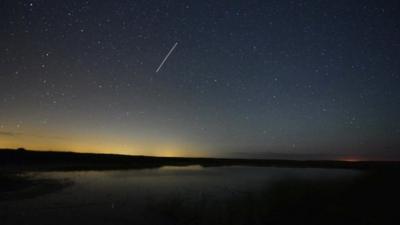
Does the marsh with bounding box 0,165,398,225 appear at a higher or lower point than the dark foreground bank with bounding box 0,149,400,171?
lower

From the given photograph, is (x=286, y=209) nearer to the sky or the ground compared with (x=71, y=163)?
nearer to the ground

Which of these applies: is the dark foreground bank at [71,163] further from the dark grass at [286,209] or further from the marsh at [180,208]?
the dark grass at [286,209]

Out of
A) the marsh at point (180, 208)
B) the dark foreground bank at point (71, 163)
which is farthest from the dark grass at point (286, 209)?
the dark foreground bank at point (71, 163)

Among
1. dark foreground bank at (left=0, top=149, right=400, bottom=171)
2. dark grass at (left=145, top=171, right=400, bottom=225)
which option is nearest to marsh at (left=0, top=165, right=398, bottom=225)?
A: dark grass at (left=145, top=171, right=400, bottom=225)

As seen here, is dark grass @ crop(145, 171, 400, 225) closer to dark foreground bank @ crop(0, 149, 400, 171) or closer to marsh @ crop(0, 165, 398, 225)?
marsh @ crop(0, 165, 398, 225)

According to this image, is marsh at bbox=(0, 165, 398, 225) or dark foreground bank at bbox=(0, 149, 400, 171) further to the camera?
dark foreground bank at bbox=(0, 149, 400, 171)

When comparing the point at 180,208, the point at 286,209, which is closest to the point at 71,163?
the point at 180,208

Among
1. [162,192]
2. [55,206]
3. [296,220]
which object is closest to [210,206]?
[296,220]

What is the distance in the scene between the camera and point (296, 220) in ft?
40.1

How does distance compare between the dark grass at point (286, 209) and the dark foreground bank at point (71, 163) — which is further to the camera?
the dark foreground bank at point (71, 163)

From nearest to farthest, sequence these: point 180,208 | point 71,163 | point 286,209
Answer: point 286,209 < point 180,208 < point 71,163

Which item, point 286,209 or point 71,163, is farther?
point 71,163

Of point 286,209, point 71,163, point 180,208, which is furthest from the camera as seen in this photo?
point 71,163

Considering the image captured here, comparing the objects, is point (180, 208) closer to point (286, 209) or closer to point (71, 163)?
point (286, 209)
